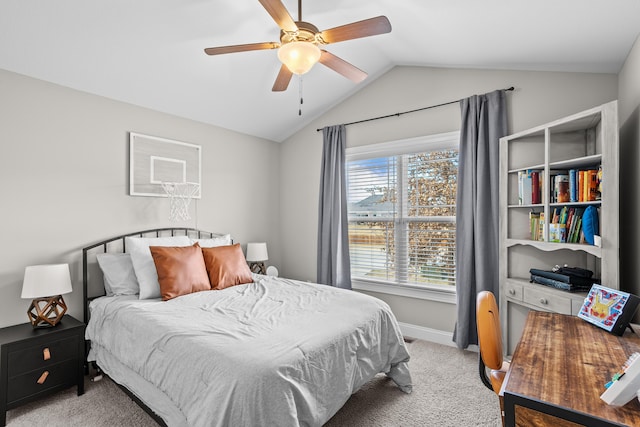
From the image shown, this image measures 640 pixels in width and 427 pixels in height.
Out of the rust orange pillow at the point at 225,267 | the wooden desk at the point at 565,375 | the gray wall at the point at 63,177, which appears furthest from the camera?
the rust orange pillow at the point at 225,267

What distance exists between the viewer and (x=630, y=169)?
2.15 m

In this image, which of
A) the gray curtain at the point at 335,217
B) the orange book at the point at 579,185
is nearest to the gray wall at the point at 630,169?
the orange book at the point at 579,185

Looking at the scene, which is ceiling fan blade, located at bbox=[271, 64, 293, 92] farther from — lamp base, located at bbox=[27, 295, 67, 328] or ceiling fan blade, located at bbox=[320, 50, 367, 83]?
lamp base, located at bbox=[27, 295, 67, 328]

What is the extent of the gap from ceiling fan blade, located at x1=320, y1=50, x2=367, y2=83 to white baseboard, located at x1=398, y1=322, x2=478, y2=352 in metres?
2.64

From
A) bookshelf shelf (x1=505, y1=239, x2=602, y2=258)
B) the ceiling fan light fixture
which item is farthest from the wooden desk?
the ceiling fan light fixture

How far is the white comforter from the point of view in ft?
4.71

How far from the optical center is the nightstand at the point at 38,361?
2090mm

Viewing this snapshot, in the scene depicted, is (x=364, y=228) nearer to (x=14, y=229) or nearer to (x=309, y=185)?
(x=309, y=185)

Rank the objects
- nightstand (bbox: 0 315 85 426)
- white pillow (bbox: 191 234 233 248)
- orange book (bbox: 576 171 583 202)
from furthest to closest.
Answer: white pillow (bbox: 191 234 233 248) < orange book (bbox: 576 171 583 202) < nightstand (bbox: 0 315 85 426)

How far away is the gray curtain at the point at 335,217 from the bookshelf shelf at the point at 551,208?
177 cm

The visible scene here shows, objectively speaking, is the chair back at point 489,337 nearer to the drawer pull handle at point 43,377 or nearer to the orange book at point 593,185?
the orange book at point 593,185

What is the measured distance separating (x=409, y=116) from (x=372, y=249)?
5.30 ft

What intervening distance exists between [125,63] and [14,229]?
5.12 ft

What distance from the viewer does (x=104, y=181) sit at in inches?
117
